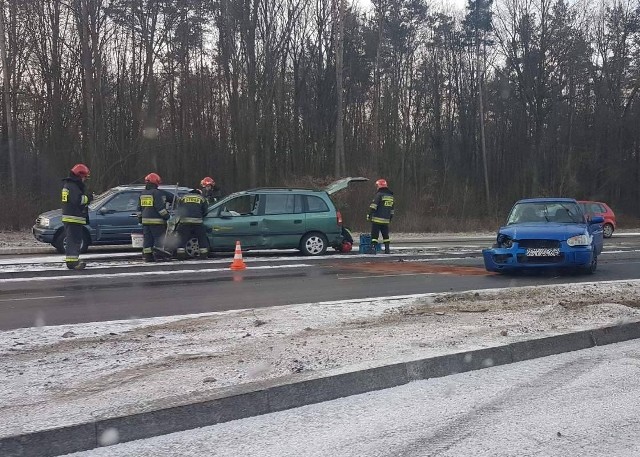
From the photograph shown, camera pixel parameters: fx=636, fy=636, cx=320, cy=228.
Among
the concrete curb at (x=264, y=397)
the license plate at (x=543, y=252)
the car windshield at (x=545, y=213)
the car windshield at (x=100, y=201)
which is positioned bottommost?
the concrete curb at (x=264, y=397)

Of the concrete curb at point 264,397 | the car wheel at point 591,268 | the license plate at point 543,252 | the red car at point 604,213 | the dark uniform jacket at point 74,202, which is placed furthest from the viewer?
the red car at point 604,213

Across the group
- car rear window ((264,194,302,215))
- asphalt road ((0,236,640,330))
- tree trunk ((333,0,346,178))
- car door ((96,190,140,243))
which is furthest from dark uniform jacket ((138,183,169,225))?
tree trunk ((333,0,346,178))

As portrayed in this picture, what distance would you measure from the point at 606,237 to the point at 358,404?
2756cm

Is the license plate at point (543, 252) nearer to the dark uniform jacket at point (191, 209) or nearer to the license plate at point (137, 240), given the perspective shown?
the dark uniform jacket at point (191, 209)

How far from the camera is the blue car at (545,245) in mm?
11812

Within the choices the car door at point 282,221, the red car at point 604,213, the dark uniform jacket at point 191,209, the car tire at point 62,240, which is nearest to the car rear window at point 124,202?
the car tire at point 62,240

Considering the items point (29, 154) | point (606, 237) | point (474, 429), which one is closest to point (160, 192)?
point (474, 429)

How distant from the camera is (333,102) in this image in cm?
4125

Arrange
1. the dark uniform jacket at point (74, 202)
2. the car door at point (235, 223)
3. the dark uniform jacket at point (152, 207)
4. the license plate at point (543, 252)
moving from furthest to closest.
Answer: the car door at point (235, 223) → the dark uniform jacket at point (152, 207) → the dark uniform jacket at point (74, 202) → the license plate at point (543, 252)

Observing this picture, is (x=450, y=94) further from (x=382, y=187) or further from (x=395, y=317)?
(x=395, y=317)

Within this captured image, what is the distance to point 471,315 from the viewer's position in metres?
7.77

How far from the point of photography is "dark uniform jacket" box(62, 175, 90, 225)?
13133 millimetres

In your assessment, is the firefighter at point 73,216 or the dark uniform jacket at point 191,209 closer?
Answer: the firefighter at point 73,216

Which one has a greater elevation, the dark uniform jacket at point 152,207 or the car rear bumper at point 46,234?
the dark uniform jacket at point 152,207
